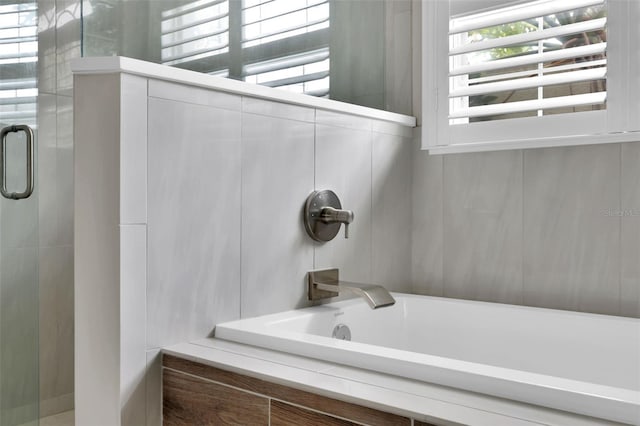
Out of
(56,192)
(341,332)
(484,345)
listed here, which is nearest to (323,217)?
(341,332)

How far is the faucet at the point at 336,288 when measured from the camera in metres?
1.67

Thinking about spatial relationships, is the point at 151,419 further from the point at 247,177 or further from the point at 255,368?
the point at 247,177

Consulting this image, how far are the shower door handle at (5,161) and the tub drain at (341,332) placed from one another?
1037mm

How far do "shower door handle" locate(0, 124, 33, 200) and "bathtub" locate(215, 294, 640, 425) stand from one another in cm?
79

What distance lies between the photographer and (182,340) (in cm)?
147

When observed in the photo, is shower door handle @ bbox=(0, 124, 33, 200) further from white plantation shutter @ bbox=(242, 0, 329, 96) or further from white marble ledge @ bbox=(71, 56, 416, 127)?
white plantation shutter @ bbox=(242, 0, 329, 96)

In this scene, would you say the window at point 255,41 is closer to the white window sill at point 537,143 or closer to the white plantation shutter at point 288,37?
the white plantation shutter at point 288,37

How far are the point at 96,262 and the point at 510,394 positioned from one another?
Answer: 3.09ft

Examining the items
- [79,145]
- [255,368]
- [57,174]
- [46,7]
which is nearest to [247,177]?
[79,145]

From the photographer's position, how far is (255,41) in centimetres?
179

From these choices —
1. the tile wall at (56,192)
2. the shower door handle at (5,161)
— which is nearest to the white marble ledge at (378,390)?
the shower door handle at (5,161)

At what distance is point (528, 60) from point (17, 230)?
1.75 m

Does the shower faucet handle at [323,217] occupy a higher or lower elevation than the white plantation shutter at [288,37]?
lower

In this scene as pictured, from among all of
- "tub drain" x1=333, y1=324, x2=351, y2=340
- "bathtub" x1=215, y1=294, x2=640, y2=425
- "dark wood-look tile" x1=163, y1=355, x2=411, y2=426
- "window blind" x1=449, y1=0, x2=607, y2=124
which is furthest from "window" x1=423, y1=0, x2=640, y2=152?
"dark wood-look tile" x1=163, y1=355, x2=411, y2=426
